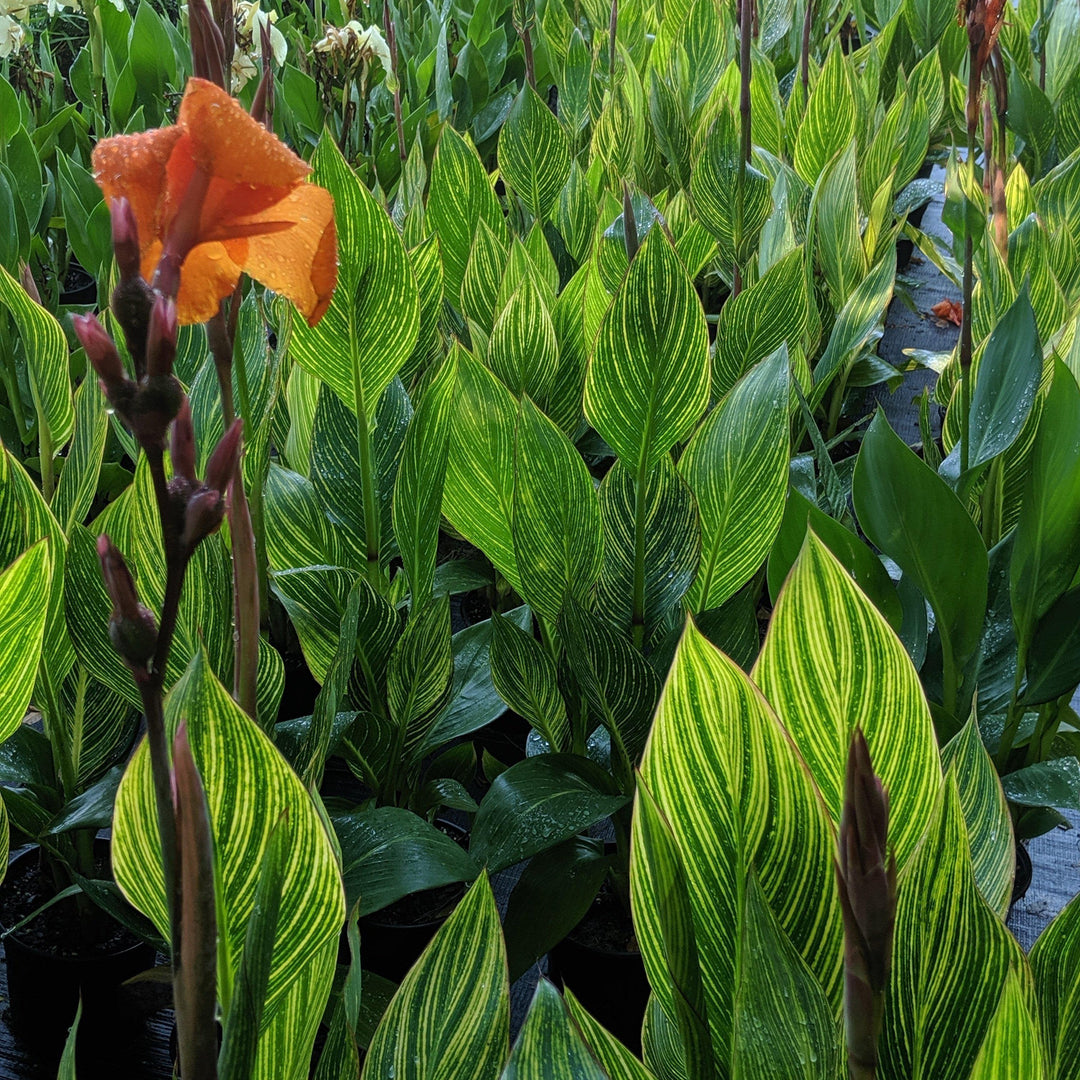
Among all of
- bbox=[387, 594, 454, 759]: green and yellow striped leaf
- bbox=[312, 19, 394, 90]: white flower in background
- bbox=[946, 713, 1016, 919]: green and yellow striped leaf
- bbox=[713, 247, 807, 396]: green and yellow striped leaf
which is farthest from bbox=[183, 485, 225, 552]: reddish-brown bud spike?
bbox=[312, 19, 394, 90]: white flower in background

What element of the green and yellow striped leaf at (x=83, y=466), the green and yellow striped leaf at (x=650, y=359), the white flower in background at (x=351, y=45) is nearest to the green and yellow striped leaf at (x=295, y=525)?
the green and yellow striped leaf at (x=83, y=466)

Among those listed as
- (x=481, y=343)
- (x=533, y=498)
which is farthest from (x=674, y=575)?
(x=481, y=343)

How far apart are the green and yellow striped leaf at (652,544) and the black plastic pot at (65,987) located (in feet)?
1.26

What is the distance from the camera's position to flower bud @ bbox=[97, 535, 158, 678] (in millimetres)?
237

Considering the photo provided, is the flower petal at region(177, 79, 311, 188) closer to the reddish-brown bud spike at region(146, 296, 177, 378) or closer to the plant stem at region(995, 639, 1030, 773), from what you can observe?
the reddish-brown bud spike at region(146, 296, 177, 378)

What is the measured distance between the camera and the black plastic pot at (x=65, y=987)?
29.7 inches

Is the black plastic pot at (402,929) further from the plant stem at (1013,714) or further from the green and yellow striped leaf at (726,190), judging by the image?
the green and yellow striped leaf at (726,190)

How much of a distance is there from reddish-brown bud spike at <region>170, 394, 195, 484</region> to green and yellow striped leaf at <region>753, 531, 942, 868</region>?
265 mm

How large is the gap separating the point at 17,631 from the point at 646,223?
715mm

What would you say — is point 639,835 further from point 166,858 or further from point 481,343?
point 481,343

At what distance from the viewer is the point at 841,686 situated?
0.46 metres

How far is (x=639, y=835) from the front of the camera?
1.37ft

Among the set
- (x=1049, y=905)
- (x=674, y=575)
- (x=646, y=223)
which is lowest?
(x=1049, y=905)

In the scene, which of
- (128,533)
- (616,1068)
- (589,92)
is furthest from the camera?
(589,92)
